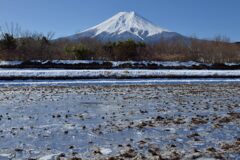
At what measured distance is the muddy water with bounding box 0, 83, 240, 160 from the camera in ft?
19.3

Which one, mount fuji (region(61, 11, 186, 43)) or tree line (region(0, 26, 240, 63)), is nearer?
tree line (region(0, 26, 240, 63))

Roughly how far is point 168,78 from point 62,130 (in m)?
19.1

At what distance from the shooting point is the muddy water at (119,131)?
587 centimetres

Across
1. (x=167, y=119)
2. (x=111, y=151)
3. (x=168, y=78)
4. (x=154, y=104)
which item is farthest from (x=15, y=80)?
(x=111, y=151)

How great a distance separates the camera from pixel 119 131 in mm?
7527

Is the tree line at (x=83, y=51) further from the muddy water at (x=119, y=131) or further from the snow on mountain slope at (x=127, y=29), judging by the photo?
the snow on mountain slope at (x=127, y=29)

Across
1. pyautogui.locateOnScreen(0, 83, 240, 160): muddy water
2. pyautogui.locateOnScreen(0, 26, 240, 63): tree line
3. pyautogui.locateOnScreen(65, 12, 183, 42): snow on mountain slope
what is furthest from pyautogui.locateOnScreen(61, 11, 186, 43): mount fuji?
pyautogui.locateOnScreen(0, 83, 240, 160): muddy water

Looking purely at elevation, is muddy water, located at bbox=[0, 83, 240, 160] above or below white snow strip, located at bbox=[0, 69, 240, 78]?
below

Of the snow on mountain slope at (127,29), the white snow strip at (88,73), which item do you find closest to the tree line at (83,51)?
the white snow strip at (88,73)

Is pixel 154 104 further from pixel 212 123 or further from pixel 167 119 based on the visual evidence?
pixel 212 123

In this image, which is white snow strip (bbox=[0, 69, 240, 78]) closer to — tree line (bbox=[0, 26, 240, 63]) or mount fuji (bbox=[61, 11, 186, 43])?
tree line (bbox=[0, 26, 240, 63])

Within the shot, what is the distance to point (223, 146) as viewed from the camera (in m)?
6.19

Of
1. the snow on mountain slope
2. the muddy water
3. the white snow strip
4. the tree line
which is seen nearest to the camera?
the muddy water

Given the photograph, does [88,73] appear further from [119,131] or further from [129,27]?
[129,27]
